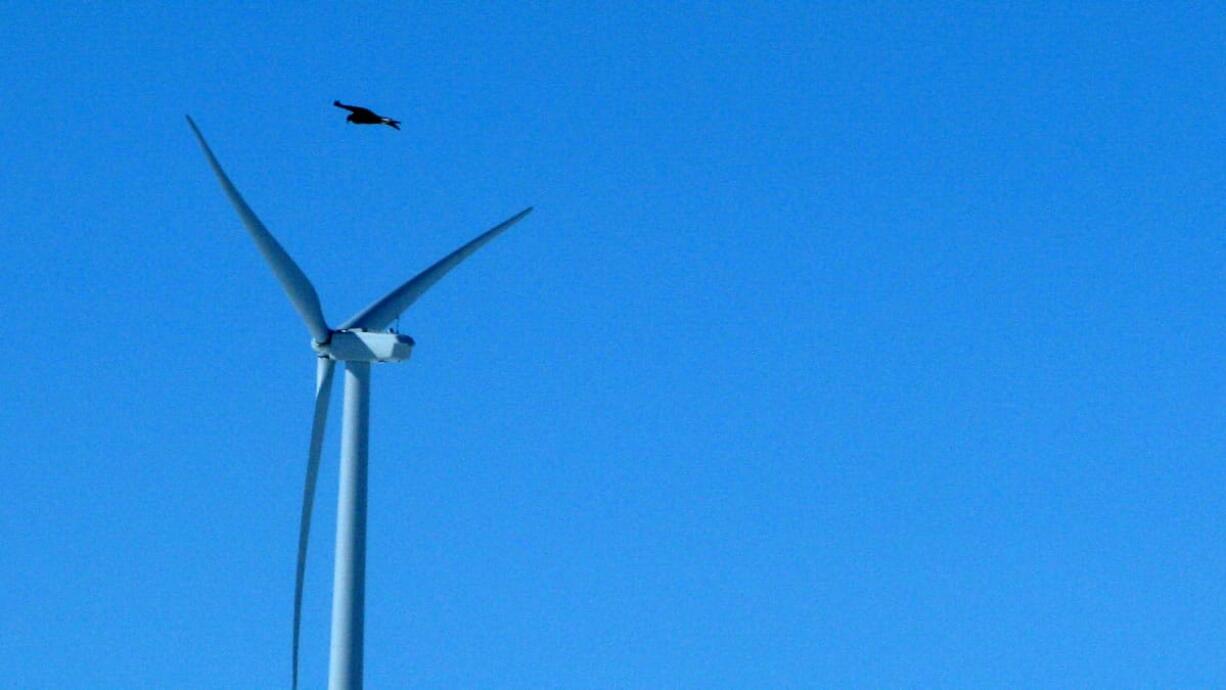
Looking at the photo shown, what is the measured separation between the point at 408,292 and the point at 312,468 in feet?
18.0

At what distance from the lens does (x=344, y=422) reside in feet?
138

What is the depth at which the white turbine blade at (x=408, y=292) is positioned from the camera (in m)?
43.8

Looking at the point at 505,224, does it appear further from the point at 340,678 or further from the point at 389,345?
the point at 340,678

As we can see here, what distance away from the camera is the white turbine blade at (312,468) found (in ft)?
139

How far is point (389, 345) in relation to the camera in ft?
139

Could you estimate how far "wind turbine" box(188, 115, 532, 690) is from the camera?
4038 cm

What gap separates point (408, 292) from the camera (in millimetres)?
45406

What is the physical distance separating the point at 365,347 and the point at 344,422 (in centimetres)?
186

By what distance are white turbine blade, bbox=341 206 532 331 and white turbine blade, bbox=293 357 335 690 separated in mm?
1396

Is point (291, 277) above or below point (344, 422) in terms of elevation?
above

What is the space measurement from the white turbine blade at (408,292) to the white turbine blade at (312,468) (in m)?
1.40

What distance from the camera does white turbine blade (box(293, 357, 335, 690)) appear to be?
4238cm

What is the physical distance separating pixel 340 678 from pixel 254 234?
1070cm

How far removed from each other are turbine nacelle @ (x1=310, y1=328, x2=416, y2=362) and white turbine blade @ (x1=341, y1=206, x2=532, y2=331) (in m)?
0.77
